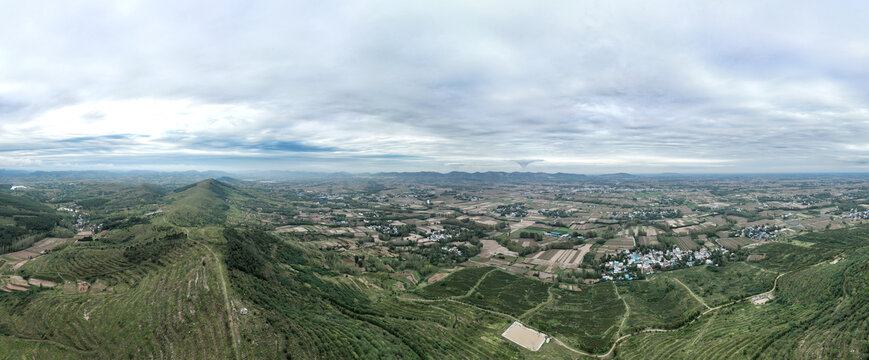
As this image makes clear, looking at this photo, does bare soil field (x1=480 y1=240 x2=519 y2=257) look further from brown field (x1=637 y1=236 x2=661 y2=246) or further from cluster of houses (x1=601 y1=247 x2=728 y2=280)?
brown field (x1=637 y1=236 x2=661 y2=246)

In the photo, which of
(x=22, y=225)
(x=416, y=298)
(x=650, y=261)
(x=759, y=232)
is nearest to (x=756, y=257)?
(x=650, y=261)

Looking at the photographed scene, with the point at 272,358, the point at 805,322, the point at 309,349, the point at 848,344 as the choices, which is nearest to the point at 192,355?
the point at 272,358

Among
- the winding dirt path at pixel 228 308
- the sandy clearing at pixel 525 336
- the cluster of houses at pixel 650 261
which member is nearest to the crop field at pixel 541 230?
the cluster of houses at pixel 650 261

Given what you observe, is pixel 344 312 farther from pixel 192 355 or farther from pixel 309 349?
pixel 192 355

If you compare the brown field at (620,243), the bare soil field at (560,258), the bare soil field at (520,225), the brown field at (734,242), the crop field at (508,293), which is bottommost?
the crop field at (508,293)

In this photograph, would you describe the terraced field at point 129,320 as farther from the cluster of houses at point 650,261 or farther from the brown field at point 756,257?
the brown field at point 756,257

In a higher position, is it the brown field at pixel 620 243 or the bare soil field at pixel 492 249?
the brown field at pixel 620 243
